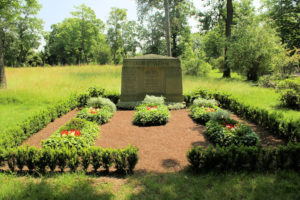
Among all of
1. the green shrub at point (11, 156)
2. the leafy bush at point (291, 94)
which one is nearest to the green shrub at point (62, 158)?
the green shrub at point (11, 156)

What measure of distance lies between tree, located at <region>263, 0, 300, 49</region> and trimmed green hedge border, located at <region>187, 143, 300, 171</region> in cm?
2862

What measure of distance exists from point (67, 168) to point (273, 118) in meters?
6.09

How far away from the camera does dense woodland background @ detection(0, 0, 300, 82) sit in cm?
1862

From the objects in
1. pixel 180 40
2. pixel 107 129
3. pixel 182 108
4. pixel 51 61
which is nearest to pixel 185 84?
pixel 182 108

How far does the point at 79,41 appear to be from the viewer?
41406mm

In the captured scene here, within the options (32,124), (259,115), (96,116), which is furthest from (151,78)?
(32,124)

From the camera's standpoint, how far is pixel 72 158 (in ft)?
13.6

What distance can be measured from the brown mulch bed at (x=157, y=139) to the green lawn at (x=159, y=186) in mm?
638

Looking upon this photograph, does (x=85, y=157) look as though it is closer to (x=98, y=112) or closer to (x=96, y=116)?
(x=96, y=116)

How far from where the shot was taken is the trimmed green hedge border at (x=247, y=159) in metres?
4.06

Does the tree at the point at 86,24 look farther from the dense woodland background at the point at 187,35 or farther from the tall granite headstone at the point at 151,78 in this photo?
the tall granite headstone at the point at 151,78

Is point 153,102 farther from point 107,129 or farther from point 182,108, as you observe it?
point 107,129

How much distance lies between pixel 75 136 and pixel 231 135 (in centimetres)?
410

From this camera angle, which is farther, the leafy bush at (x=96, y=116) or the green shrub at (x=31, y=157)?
the leafy bush at (x=96, y=116)
